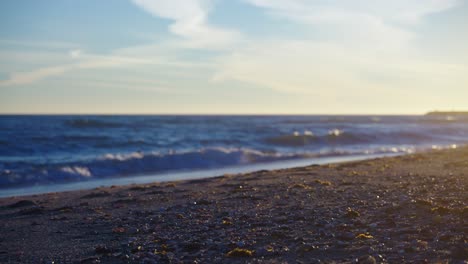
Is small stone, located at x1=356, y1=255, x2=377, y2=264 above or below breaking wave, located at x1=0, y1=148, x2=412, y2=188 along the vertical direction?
above

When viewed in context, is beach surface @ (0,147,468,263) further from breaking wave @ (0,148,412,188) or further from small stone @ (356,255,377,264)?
breaking wave @ (0,148,412,188)

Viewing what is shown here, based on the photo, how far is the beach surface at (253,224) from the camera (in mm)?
5684

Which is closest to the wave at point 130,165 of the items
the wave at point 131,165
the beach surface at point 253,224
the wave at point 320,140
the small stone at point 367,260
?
the wave at point 131,165

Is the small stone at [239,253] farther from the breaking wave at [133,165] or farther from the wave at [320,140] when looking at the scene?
the wave at [320,140]

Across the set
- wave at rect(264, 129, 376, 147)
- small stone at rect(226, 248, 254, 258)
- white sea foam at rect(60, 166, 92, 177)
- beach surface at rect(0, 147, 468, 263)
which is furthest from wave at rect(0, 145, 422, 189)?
small stone at rect(226, 248, 254, 258)

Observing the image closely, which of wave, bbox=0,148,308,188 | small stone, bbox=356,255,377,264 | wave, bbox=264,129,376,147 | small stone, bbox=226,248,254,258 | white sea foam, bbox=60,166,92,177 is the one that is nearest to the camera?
small stone, bbox=356,255,377,264

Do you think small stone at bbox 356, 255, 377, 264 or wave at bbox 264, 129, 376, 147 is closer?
small stone at bbox 356, 255, 377, 264

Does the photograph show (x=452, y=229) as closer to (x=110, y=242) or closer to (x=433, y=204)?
(x=433, y=204)

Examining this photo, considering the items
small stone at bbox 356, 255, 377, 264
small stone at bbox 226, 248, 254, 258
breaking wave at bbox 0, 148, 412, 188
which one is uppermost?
small stone at bbox 356, 255, 377, 264

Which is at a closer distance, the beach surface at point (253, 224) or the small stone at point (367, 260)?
the small stone at point (367, 260)

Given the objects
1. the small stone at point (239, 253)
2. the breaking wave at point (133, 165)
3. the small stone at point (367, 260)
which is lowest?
the breaking wave at point (133, 165)

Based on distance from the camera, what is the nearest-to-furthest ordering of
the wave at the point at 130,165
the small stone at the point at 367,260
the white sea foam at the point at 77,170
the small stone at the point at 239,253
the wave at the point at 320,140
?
the small stone at the point at 367,260 < the small stone at the point at 239,253 < the wave at the point at 130,165 < the white sea foam at the point at 77,170 < the wave at the point at 320,140

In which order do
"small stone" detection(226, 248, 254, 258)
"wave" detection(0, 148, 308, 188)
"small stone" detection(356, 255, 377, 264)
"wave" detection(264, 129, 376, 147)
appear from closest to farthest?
"small stone" detection(356, 255, 377, 264) → "small stone" detection(226, 248, 254, 258) → "wave" detection(0, 148, 308, 188) → "wave" detection(264, 129, 376, 147)

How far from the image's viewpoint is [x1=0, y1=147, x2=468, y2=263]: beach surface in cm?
568
